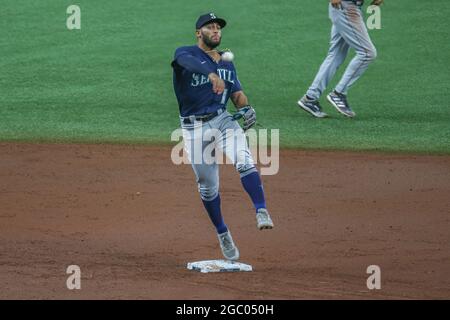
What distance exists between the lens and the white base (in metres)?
8.51

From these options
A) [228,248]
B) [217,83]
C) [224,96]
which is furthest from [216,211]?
[217,83]

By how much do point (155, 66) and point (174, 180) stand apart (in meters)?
4.92

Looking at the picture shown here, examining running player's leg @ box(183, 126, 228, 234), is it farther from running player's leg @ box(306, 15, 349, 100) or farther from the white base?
running player's leg @ box(306, 15, 349, 100)

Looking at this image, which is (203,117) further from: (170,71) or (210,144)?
(170,71)

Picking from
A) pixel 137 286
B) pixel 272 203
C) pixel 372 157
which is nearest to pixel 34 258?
Result: pixel 137 286

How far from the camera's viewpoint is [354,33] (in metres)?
13.5

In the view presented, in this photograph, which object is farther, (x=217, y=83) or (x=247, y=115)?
(x=247, y=115)

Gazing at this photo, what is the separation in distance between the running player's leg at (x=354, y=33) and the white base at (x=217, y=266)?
5.62 metres

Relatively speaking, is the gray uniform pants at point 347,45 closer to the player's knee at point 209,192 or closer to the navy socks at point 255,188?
the player's knee at point 209,192

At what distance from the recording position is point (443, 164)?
1213 centimetres

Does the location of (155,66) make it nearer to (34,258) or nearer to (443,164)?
(443,164)

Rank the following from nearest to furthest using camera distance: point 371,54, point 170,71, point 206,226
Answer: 1. point 206,226
2. point 371,54
3. point 170,71

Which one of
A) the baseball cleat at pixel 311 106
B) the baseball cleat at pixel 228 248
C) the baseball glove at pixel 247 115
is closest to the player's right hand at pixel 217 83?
the baseball glove at pixel 247 115

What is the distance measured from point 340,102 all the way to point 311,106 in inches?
15.1
